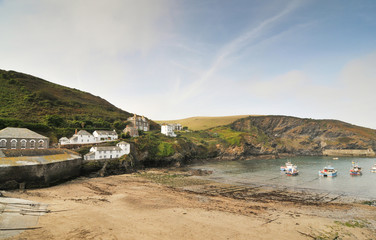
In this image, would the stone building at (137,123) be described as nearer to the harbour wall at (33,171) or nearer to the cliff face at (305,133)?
the harbour wall at (33,171)

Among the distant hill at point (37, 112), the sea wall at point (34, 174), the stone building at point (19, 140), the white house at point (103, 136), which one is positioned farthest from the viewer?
the white house at point (103, 136)

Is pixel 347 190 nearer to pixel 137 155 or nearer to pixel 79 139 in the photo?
pixel 137 155

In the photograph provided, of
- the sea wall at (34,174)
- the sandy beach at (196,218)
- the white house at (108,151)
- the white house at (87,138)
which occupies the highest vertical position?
the white house at (87,138)

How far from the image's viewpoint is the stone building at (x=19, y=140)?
36156 millimetres

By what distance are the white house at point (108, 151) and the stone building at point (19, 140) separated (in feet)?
30.8

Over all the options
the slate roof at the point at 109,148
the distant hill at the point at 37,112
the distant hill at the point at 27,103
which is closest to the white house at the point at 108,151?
the slate roof at the point at 109,148

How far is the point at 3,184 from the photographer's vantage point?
83.7ft

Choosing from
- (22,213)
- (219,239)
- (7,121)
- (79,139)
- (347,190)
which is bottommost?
(347,190)

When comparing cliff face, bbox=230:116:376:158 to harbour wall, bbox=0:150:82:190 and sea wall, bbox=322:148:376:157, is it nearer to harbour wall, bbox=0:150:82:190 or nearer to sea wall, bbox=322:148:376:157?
sea wall, bbox=322:148:376:157

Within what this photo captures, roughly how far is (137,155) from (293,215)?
44.1 meters

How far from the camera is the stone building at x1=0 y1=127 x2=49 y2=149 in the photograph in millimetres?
36156

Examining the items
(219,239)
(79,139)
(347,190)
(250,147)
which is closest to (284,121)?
(250,147)

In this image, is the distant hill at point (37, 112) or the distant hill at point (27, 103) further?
the distant hill at point (27, 103)

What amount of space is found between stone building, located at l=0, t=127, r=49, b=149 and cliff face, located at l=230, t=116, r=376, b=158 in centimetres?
10840
